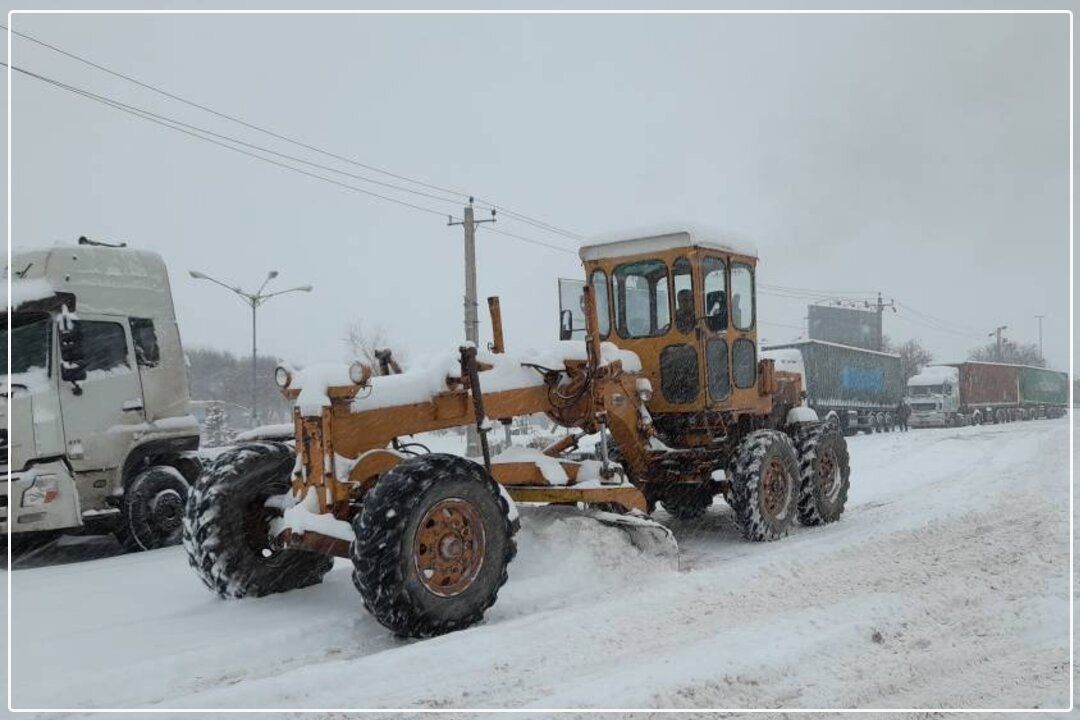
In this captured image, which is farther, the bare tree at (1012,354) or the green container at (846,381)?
the green container at (846,381)

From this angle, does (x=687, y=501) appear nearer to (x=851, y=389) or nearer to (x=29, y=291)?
(x=29, y=291)

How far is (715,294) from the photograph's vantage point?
839cm

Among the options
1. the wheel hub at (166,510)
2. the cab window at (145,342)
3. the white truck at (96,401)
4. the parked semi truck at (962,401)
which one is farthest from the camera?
the parked semi truck at (962,401)

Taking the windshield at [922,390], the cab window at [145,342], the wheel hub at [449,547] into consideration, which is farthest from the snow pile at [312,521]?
the windshield at [922,390]

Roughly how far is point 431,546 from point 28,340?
19.4 feet

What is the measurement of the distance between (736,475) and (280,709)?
203 inches

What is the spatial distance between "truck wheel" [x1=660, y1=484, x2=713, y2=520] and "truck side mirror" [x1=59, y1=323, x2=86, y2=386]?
5997mm

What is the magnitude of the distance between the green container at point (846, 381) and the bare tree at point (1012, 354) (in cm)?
1347

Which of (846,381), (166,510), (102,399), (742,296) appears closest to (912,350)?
(742,296)

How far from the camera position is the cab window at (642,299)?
8.31 metres

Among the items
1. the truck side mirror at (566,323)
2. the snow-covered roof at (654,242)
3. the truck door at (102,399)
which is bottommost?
the truck door at (102,399)

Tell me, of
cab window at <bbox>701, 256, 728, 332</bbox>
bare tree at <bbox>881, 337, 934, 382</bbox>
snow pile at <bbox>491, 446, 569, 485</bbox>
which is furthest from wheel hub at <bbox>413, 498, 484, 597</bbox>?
bare tree at <bbox>881, 337, 934, 382</bbox>

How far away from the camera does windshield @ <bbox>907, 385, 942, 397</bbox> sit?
32.3 metres

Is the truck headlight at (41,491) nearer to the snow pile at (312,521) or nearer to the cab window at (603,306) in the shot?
the snow pile at (312,521)
